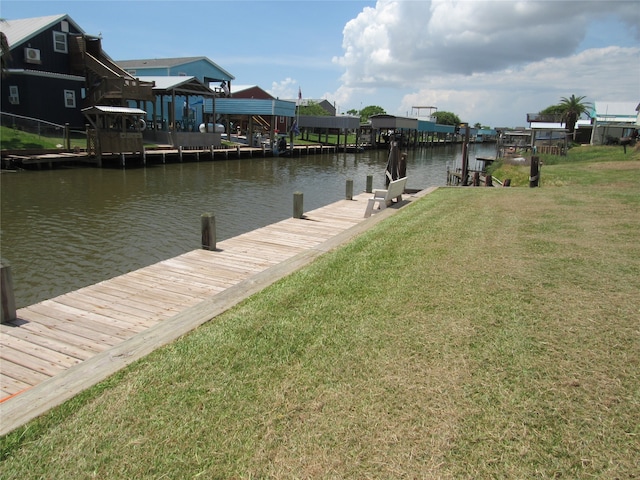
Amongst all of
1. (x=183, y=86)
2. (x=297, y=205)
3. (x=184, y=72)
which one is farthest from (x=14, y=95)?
(x=297, y=205)

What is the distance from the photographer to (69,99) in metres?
37.6

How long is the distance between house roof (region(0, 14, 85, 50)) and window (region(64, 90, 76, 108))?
14.3ft

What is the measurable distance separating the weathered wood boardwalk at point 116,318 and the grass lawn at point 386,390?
34 centimetres

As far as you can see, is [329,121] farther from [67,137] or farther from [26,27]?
[67,137]

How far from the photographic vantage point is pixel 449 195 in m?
14.6

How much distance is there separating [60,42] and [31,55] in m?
3.40

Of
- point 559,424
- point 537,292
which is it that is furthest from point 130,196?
point 559,424

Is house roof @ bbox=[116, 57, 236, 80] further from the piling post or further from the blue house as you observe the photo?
the piling post

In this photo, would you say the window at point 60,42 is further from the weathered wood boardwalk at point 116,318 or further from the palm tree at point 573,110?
the palm tree at point 573,110

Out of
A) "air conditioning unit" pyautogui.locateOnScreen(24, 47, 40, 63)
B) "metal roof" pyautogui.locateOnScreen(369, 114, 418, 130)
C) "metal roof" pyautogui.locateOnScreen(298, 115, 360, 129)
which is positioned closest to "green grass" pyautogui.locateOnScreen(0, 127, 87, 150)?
"air conditioning unit" pyautogui.locateOnScreen(24, 47, 40, 63)

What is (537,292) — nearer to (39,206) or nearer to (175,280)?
(175,280)

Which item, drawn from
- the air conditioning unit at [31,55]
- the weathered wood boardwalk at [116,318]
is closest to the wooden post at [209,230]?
the weathered wood boardwalk at [116,318]

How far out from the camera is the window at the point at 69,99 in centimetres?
3731

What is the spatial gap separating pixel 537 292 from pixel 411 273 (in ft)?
4.90
